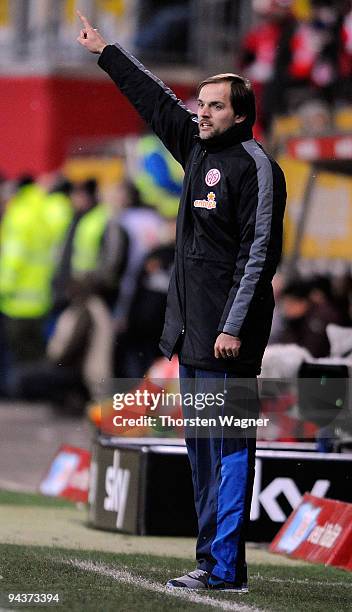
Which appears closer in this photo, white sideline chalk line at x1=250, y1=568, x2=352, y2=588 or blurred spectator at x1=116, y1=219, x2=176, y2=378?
white sideline chalk line at x1=250, y1=568, x2=352, y2=588

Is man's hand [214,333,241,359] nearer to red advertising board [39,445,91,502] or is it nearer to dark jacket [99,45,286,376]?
dark jacket [99,45,286,376]

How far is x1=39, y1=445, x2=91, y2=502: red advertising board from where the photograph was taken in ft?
37.2

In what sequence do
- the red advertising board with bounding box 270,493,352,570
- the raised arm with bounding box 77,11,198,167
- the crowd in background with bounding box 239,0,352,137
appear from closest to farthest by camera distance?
the raised arm with bounding box 77,11,198,167
the red advertising board with bounding box 270,493,352,570
the crowd in background with bounding box 239,0,352,137

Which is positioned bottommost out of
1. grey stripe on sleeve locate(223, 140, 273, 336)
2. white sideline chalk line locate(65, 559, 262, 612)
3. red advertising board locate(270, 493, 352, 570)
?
red advertising board locate(270, 493, 352, 570)

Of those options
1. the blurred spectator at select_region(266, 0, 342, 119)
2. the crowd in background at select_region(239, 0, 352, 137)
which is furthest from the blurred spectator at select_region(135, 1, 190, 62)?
the blurred spectator at select_region(266, 0, 342, 119)

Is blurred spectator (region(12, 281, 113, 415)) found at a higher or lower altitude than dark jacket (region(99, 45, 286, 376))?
lower

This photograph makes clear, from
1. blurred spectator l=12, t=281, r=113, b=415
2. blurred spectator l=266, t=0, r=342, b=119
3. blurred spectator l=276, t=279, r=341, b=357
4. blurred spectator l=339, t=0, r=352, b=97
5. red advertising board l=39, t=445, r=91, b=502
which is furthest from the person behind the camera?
blurred spectator l=12, t=281, r=113, b=415

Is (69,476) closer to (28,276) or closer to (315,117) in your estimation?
(315,117)

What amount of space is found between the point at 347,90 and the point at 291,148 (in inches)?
71.6

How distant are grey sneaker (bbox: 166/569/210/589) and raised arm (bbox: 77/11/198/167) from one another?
1.61 metres

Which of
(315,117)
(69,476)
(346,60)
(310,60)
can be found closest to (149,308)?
(315,117)

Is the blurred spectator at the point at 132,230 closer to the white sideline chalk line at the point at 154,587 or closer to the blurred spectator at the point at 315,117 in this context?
the blurred spectator at the point at 315,117

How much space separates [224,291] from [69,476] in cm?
491

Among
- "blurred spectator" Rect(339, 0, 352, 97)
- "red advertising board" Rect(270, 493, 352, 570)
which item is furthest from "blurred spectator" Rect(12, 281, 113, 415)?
"red advertising board" Rect(270, 493, 352, 570)
